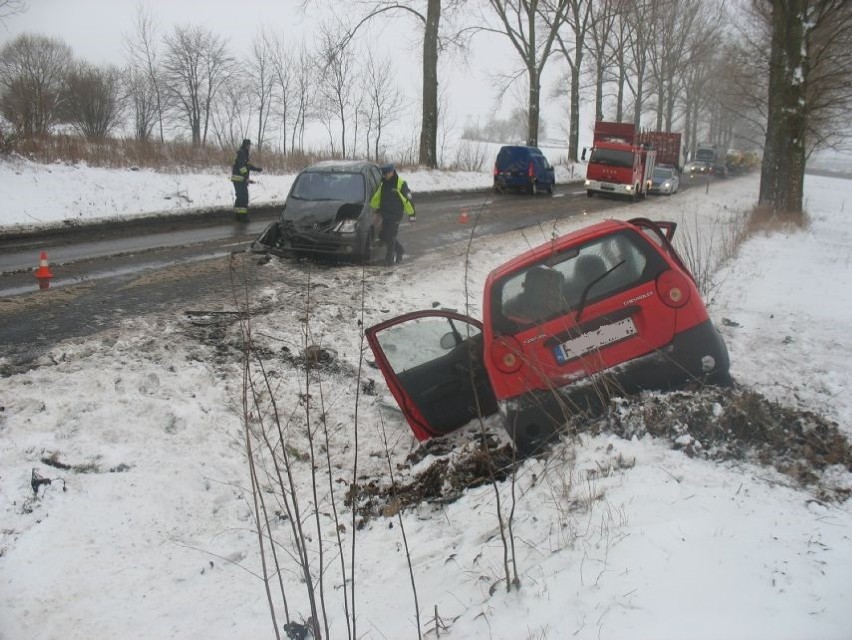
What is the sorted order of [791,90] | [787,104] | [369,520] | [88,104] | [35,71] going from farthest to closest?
[35,71] → [88,104] → [787,104] → [791,90] → [369,520]

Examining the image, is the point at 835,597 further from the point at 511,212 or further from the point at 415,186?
the point at 415,186

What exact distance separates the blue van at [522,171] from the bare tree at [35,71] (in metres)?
17.8

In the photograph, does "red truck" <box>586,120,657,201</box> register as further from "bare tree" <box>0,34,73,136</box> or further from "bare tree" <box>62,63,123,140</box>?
"bare tree" <box>62,63,123,140</box>

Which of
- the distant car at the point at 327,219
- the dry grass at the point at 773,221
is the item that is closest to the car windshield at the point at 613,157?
the dry grass at the point at 773,221

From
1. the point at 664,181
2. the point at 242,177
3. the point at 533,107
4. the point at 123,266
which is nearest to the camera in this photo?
the point at 123,266

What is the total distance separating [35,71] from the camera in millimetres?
41562

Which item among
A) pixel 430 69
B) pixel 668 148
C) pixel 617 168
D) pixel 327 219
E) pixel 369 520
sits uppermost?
pixel 430 69

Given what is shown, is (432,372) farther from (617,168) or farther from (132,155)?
(617,168)

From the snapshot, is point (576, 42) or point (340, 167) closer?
point (340, 167)

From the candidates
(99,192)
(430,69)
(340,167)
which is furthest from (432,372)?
(430,69)

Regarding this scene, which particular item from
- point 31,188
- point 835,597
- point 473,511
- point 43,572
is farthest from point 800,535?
point 31,188

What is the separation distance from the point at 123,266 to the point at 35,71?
41.8 meters

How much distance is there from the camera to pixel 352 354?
294 inches

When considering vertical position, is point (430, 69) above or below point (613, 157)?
above
